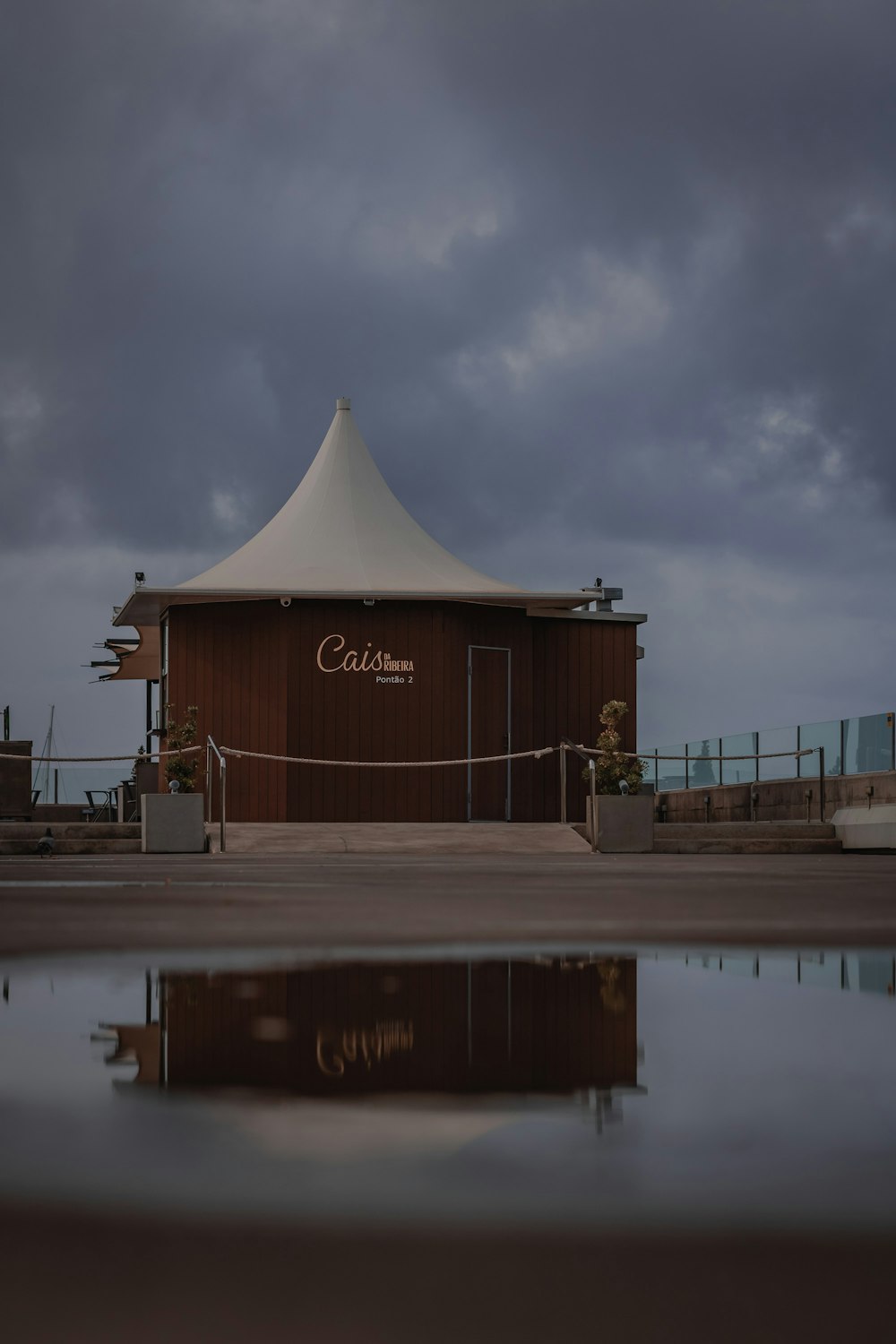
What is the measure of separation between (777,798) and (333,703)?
7530 mm

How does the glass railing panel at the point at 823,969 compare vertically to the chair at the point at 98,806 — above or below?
above

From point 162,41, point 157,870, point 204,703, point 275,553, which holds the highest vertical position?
point 162,41

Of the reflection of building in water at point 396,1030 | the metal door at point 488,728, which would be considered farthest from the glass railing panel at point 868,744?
the reflection of building in water at point 396,1030

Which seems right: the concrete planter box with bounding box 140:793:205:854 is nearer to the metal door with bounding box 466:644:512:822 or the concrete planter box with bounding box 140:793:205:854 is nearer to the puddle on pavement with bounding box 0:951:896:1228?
the metal door with bounding box 466:644:512:822

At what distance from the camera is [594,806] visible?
53.7ft

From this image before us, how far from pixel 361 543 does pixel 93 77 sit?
22297 mm

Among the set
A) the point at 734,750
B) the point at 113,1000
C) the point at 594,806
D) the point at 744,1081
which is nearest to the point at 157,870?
the point at 594,806

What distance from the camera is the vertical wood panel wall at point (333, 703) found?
66.6 feet

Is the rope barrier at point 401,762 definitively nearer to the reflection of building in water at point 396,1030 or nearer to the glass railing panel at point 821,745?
the glass railing panel at point 821,745

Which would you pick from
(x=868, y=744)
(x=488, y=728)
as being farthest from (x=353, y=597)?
(x=868, y=744)

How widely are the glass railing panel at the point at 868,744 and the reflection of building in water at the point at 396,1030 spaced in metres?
15.8

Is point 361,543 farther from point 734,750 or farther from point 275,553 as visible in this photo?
point 734,750

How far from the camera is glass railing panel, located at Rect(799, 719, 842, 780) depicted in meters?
20.5

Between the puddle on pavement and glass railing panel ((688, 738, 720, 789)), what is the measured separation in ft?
70.1
